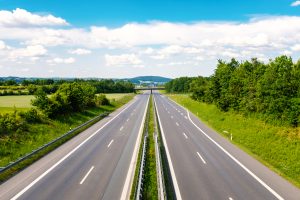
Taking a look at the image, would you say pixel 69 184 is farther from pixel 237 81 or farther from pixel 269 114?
pixel 237 81

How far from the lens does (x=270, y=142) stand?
105ft

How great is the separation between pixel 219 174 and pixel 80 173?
9609 mm

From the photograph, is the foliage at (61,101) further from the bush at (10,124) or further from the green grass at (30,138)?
the bush at (10,124)

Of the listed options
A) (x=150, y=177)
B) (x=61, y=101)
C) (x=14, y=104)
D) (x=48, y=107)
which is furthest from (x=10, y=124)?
(x=14, y=104)

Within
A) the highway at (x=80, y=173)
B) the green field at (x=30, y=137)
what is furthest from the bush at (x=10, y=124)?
the highway at (x=80, y=173)

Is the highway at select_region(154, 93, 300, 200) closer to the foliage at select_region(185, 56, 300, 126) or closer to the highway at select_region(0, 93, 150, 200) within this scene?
the highway at select_region(0, 93, 150, 200)

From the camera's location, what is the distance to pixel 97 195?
17.5 metres

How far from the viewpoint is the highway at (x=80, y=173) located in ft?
58.8

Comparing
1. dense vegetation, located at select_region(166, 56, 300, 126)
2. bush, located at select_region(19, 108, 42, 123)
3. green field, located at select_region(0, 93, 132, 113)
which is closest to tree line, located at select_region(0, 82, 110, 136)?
bush, located at select_region(19, 108, 42, 123)

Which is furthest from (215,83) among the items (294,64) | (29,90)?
(29,90)

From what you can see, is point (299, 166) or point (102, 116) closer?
point (299, 166)

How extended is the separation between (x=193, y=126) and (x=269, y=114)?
34.2 ft

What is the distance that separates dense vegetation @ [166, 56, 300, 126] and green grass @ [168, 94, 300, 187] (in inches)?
78.0

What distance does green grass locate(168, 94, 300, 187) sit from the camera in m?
24.0
